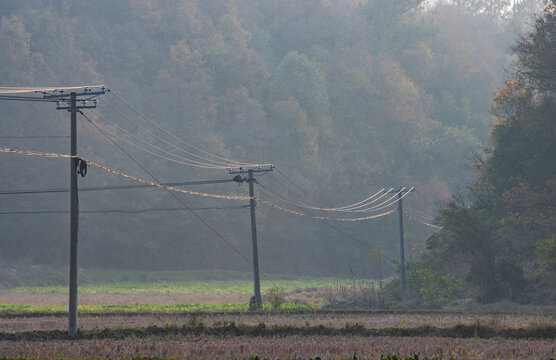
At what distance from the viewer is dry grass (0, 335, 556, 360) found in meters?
19.2

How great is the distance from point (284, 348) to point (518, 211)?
31.5 m

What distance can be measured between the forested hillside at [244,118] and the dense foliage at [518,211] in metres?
30.2

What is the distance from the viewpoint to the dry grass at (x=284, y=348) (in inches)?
754

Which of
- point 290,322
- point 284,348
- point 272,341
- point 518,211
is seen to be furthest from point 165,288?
point 284,348

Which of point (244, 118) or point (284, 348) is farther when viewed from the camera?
point (244, 118)

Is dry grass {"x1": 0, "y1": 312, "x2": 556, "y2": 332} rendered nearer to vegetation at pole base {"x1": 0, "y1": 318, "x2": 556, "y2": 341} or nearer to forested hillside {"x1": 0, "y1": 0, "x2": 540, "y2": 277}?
vegetation at pole base {"x1": 0, "y1": 318, "x2": 556, "y2": 341}

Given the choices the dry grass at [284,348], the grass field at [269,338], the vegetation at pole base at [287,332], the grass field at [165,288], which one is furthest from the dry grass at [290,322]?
the grass field at [165,288]

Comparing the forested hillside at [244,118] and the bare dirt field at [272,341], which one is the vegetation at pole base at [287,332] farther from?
the forested hillside at [244,118]

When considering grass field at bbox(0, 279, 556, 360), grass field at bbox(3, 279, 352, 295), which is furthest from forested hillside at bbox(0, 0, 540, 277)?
grass field at bbox(0, 279, 556, 360)

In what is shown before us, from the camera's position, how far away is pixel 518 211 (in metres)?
48.2

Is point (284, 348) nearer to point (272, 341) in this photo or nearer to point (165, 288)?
point (272, 341)

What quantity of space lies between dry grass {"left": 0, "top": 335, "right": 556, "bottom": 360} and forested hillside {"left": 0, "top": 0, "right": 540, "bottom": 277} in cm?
5927

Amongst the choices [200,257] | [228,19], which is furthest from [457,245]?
[228,19]

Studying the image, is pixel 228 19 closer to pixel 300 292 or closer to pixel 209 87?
pixel 209 87
